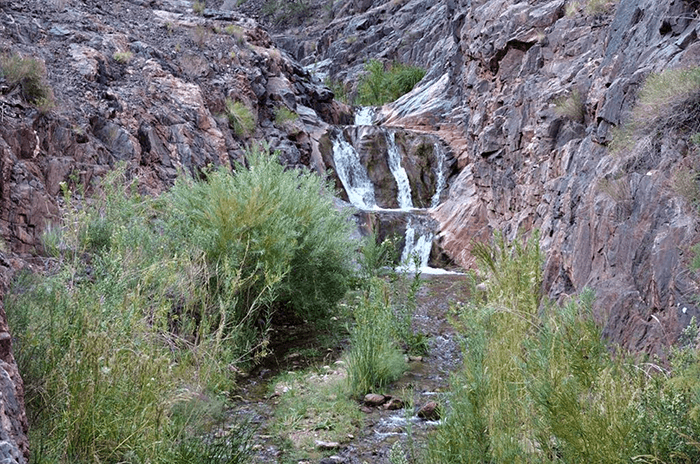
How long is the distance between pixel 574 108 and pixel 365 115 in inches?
594

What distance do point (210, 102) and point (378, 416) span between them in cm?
1158

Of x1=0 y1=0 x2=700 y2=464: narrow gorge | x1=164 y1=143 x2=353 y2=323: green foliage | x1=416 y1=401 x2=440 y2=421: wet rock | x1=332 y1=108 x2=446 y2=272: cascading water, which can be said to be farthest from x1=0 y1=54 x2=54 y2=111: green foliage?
x1=332 y1=108 x2=446 y2=272: cascading water

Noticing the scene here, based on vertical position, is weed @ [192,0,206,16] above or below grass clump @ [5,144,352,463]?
above

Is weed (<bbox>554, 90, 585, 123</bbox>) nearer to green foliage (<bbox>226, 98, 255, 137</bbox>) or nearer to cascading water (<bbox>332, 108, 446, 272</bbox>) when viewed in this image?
cascading water (<bbox>332, 108, 446, 272</bbox>)

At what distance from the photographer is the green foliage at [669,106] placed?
18.7ft

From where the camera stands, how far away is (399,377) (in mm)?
6523

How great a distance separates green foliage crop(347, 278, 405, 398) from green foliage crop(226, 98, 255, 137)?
32.5 feet

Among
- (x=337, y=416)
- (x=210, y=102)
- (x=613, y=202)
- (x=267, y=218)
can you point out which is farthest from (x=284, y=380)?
(x=210, y=102)

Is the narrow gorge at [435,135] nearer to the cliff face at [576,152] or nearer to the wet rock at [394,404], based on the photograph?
the cliff face at [576,152]

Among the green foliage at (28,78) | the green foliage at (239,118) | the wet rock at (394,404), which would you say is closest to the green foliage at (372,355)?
the wet rock at (394,404)

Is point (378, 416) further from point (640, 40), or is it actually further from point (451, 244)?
point (451, 244)

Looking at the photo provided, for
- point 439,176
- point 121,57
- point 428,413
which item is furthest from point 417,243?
point 428,413

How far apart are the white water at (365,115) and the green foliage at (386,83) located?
1.58 metres

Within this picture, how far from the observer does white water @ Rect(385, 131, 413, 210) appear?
18219 millimetres
